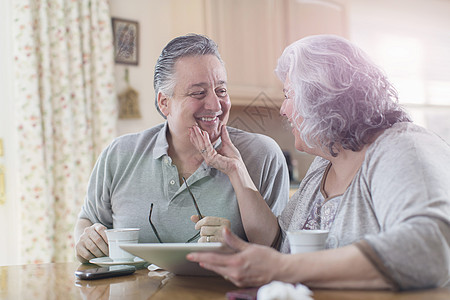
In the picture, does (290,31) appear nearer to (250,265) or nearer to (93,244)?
(93,244)

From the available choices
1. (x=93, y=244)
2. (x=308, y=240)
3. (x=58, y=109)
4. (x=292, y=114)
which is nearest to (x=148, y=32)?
(x=58, y=109)

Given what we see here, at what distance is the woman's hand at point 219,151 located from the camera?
1554 mm

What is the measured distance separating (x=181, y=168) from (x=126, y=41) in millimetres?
2132

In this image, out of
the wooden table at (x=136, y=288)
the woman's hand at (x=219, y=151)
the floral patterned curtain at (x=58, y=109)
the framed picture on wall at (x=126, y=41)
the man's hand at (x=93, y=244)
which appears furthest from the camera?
the framed picture on wall at (x=126, y=41)

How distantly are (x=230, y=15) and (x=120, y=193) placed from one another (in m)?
2.24

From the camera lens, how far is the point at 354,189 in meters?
1.07

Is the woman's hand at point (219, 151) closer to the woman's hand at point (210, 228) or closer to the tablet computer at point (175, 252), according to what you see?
the woman's hand at point (210, 228)

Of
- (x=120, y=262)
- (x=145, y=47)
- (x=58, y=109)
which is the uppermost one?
(x=145, y=47)

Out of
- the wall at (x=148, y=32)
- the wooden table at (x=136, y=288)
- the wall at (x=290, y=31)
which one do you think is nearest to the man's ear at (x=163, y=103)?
the wooden table at (x=136, y=288)

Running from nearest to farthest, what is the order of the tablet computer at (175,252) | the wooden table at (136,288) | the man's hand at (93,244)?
the wooden table at (136,288), the tablet computer at (175,252), the man's hand at (93,244)

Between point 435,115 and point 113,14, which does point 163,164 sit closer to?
point 113,14

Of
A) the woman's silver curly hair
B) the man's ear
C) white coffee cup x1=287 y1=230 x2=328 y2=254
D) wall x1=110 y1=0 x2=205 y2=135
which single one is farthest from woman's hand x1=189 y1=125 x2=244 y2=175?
wall x1=110 y1=0 x2=205 y2=135

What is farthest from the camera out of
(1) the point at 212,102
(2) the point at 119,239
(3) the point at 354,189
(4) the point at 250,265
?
(1) the point at 212,102

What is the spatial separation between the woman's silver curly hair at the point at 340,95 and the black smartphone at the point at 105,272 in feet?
1.87
